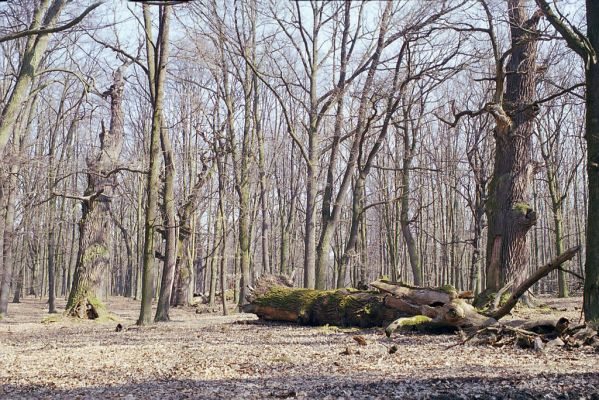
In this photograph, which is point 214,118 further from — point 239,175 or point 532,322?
point 532,322

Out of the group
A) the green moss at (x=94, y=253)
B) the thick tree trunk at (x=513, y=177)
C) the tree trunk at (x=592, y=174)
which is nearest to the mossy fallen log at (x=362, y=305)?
the tree trunk at (x=592, y=174)

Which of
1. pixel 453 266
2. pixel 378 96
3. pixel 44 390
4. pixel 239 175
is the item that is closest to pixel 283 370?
pixel 44 390

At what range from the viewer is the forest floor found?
15.9 ft

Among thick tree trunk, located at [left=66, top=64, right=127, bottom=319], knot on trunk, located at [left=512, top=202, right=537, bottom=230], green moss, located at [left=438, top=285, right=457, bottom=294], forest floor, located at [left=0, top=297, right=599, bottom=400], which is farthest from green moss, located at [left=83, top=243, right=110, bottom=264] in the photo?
knot on trunk, located at [left=512, top=202, right=537, bottom=230]

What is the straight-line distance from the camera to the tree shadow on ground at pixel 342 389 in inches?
179

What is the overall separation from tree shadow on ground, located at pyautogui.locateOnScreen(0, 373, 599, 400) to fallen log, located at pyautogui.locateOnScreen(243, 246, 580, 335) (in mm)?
3233

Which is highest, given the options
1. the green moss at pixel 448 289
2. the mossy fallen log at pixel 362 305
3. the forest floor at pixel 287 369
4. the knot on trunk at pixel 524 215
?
the knot on trunk at pixel 524 215

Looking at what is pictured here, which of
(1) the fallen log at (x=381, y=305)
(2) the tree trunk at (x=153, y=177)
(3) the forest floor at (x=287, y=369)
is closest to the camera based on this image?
(3) the forest floor at (x=287, y=369)

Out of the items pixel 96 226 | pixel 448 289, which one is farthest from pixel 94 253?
pixel 448 289

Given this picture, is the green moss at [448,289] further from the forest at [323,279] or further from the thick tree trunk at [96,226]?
the thick tree trunk at [96,226]

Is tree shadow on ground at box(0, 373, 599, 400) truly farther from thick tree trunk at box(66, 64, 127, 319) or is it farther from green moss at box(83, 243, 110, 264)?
green moss at box(83, 243, 110, 264)

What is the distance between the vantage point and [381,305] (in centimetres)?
1069

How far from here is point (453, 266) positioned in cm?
2792

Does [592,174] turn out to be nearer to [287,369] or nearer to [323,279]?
[287,369]
